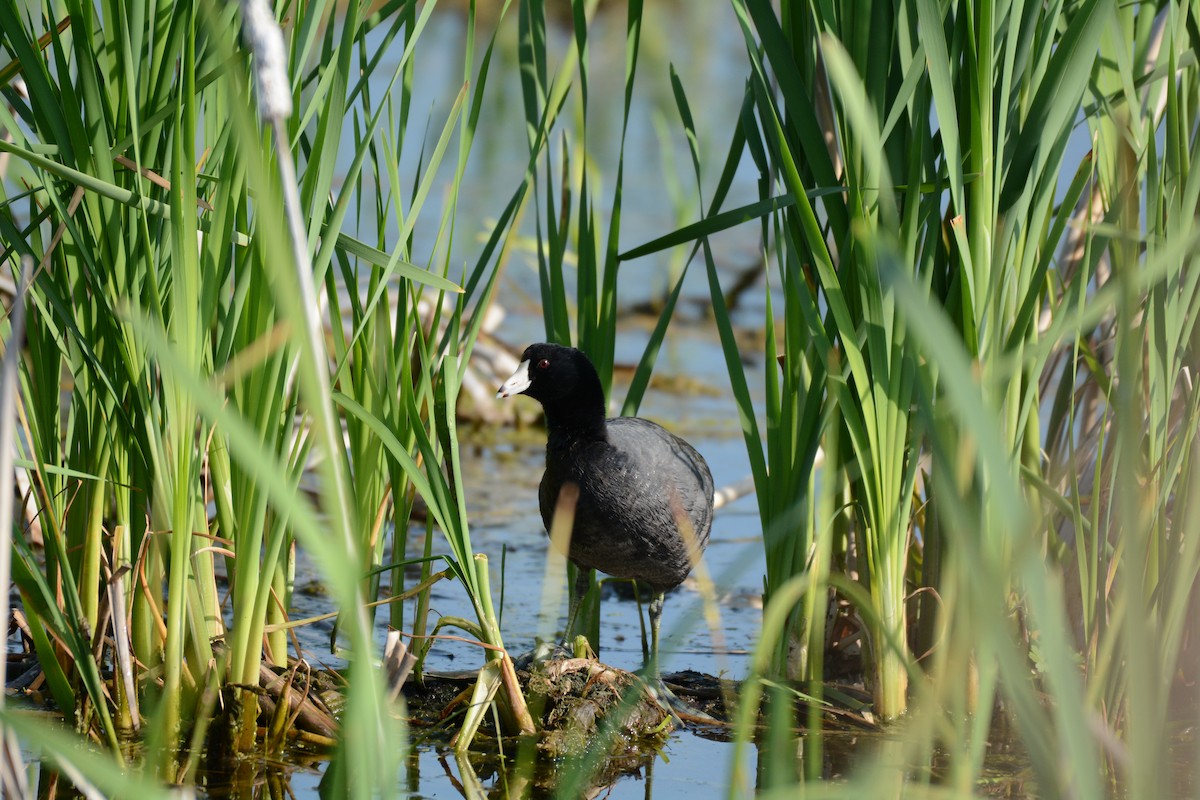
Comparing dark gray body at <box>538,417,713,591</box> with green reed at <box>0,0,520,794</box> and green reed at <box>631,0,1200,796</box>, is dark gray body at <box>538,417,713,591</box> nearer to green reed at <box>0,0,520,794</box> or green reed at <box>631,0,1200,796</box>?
green reed at <box>631,0,1200,796</box>

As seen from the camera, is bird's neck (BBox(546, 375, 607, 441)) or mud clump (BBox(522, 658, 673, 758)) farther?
bird's neck (BBox(546, 375, 607, 441))

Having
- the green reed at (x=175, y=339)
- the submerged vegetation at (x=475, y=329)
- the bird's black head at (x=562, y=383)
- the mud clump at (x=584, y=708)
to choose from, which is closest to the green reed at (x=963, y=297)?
the submerged vegetation at (x=475, y=329)

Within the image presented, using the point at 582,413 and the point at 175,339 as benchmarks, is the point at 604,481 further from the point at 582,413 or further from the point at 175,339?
the point at 175,339

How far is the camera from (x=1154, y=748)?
3.46ft

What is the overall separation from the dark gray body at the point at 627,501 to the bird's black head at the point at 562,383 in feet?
0.23

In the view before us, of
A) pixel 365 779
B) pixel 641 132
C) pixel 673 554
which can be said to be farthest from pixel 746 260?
pixel 365 779

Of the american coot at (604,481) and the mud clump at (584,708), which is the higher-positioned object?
the american coot at (604,481)

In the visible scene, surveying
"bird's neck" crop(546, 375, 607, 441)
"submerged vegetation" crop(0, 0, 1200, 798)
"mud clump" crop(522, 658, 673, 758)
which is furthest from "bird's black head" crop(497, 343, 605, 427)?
"mud clump" crop(522, 658, 673, 758)

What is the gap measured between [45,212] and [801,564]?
1516mm

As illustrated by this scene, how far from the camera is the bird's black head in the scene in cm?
284

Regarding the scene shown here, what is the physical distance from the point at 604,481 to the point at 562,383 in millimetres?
238

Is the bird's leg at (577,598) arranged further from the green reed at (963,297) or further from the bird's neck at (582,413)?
the green reed at (963,297)

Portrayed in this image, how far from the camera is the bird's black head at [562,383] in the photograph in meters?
2.84

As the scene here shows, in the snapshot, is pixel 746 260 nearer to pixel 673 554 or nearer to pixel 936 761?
pixel 673 554
